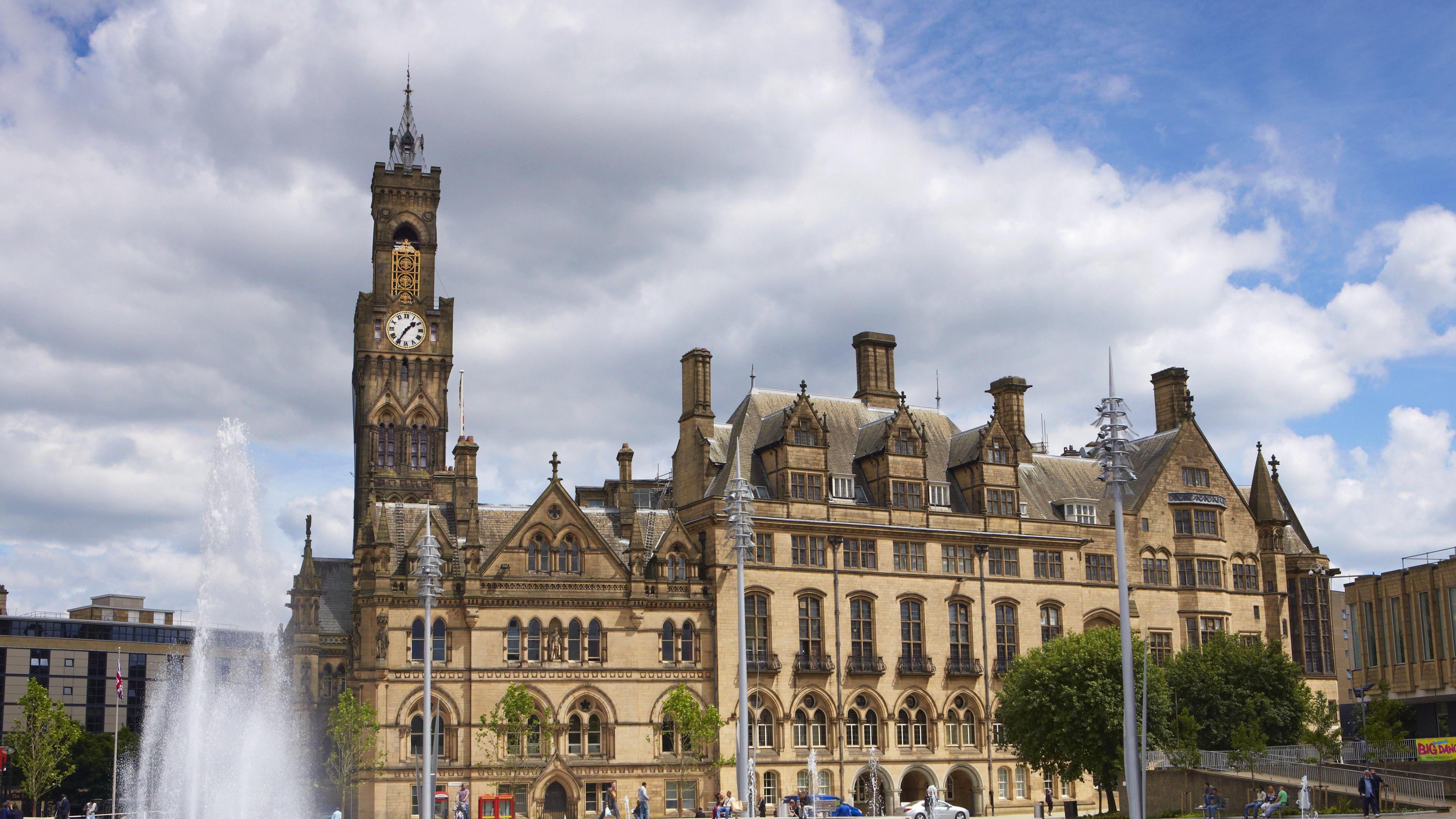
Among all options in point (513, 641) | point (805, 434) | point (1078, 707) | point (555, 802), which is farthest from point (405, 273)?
point (1078, 707)

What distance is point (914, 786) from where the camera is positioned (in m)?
75.8

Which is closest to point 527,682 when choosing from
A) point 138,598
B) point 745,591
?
point 745,591

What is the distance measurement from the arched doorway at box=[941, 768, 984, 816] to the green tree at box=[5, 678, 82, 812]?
4733cm

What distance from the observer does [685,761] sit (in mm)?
67625

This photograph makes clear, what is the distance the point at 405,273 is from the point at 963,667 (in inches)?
1954

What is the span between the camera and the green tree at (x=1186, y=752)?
190 feet

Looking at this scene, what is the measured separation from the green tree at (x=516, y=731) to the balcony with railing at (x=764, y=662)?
1005cm

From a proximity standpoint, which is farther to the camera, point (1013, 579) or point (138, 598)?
point (138, 598)

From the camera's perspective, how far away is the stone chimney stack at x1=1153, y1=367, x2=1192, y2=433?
87.9m

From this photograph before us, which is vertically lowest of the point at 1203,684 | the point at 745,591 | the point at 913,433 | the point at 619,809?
the point at 619,809

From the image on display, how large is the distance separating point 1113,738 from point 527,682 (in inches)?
1016

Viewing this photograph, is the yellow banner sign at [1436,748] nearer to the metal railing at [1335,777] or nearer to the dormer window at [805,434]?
the metal railing at [1335,777]

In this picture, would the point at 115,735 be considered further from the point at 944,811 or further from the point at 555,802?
the point at 944,811

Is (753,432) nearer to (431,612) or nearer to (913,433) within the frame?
(913,433)
